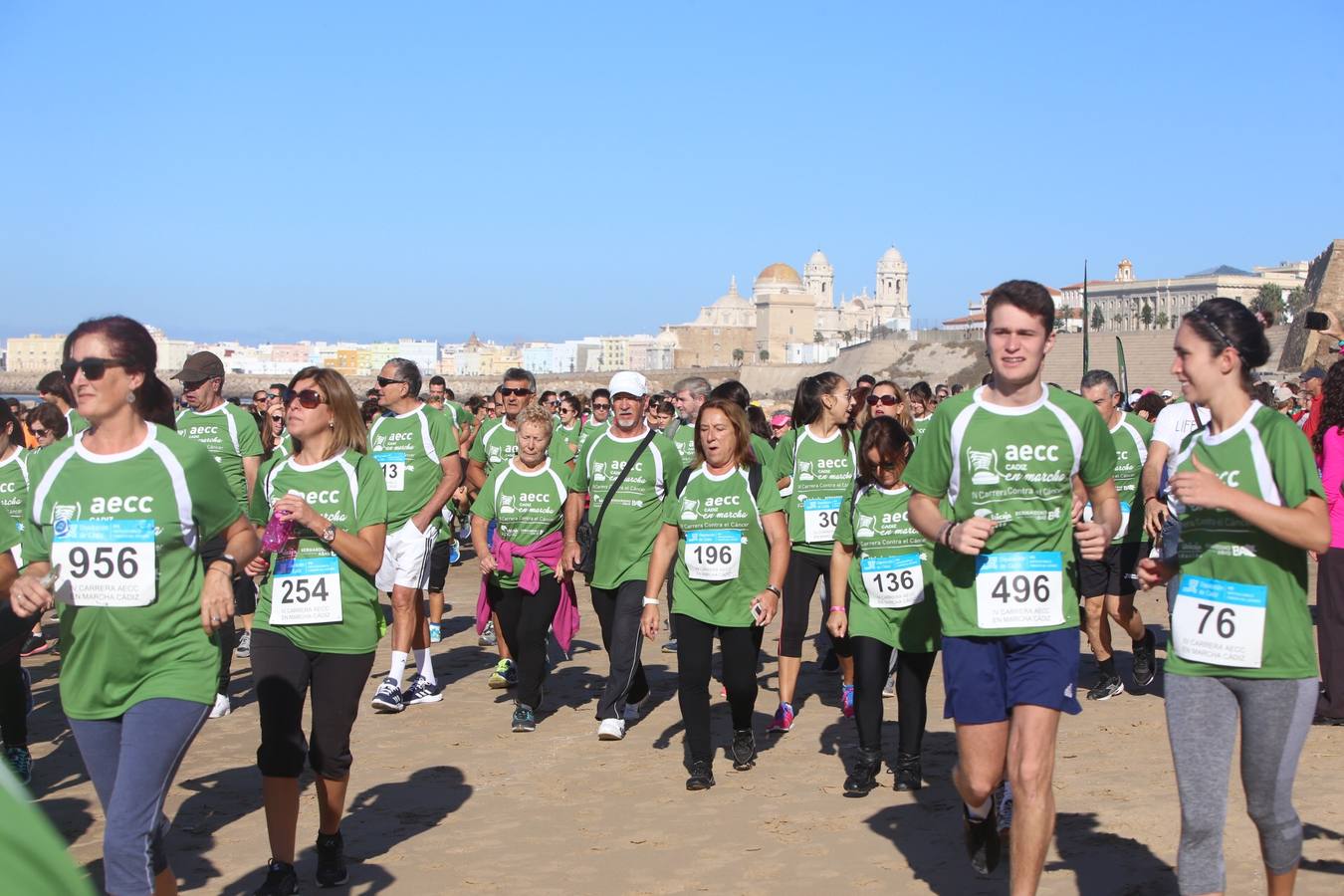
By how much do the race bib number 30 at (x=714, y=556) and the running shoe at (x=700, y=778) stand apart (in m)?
0.89

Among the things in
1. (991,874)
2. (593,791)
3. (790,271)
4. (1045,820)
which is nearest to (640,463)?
(593,791)

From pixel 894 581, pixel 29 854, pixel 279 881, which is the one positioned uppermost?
pixel 29 854

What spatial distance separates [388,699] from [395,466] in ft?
5.14

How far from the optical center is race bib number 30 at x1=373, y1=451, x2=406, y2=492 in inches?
375

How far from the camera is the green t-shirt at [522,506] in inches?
340

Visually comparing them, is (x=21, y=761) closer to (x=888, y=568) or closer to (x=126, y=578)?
(x=126, y=578)

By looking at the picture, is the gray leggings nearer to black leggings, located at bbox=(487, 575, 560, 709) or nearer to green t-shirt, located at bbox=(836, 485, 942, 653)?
green t-shirt, located at bbox=(836, 485, 942, 653)

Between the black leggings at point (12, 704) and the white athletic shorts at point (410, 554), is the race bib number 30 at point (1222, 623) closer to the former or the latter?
the black leggings at point (12, 704)

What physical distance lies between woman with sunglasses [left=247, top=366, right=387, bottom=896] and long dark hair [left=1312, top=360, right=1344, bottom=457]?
196 inches

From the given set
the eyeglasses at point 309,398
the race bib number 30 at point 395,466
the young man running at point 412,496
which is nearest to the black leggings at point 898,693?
the eyeglasses at point 309,398

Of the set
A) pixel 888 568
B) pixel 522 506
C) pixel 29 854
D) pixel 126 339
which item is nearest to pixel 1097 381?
pixel 888 568

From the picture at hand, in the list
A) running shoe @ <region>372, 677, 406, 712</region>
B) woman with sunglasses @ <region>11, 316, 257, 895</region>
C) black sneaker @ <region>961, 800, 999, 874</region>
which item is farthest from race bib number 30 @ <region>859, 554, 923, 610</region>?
woman with sunglasses @ <region>11, 316, 257, 895</region>

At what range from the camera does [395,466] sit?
9570 mm

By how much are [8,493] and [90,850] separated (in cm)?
225
